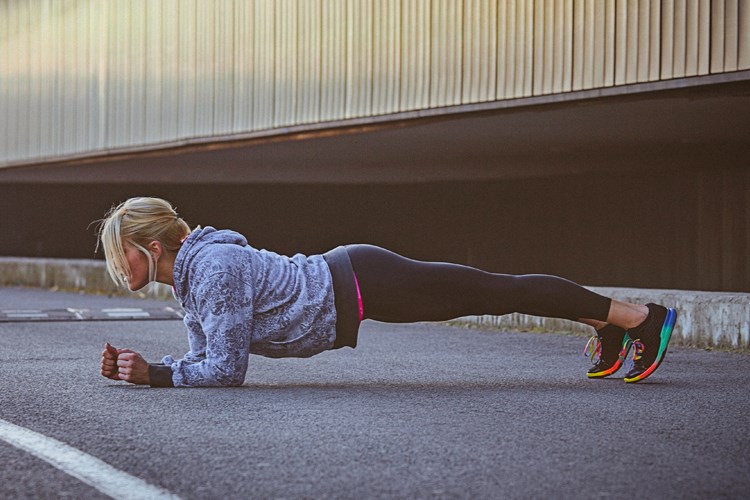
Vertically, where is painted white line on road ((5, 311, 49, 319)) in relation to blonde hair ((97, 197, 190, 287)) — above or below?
below

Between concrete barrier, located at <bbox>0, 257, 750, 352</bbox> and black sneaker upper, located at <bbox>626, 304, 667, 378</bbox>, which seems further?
concrete barrier, located at <bbox>0, 257, 750, 352</bbox>

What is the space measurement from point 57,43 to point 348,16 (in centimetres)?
912

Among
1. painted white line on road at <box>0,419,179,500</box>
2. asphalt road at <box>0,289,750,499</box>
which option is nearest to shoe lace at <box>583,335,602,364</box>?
asphalt road at <box>0,289,750,499</box>

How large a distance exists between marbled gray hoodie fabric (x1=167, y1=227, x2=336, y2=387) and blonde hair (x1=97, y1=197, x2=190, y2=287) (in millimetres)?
97

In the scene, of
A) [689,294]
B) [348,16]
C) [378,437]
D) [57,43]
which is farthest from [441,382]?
[57,43]

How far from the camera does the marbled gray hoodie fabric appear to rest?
5363 millimetres

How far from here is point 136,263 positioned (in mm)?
5477

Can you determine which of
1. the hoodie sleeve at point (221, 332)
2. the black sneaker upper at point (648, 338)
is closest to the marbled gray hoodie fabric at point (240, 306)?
the hoodie sleeve at point (221, 332)

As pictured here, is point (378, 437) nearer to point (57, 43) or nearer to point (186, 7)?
point (186, 7)

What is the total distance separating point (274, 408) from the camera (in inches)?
192

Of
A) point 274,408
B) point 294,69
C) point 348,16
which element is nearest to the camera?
point 274,408

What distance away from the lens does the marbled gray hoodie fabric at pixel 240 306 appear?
536cm

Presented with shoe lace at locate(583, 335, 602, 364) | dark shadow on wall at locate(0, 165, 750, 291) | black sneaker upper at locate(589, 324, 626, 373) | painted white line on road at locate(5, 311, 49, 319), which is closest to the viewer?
black sneaker upper at locate(589, 324, 626, 373)

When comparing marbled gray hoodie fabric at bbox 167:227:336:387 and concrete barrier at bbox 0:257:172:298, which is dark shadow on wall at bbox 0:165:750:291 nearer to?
concrete barrier at bbox 0:257:172:298
